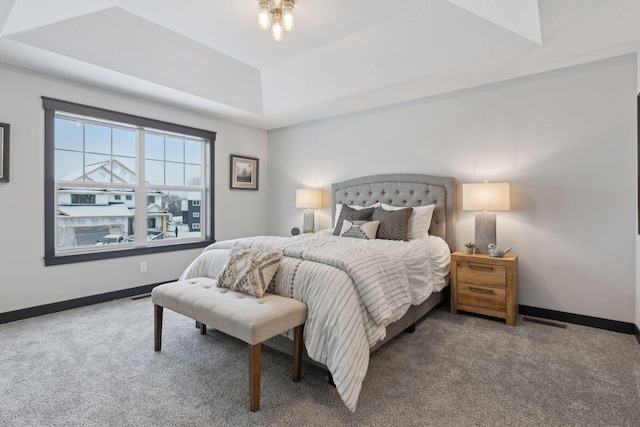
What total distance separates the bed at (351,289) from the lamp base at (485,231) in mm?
320

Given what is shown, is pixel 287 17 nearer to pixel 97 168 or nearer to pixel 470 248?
pixel 470 248

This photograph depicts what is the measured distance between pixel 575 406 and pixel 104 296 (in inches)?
167

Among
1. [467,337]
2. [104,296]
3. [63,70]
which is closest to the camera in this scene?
[467,337]

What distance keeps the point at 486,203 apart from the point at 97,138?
422cm

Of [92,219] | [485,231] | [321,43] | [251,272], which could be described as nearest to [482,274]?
[485,231]

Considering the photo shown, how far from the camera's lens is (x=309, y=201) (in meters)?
4.70

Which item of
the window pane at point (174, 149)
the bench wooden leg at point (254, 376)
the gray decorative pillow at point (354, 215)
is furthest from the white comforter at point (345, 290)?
the window pane at point (174, 149)

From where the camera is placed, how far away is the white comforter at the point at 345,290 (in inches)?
72.7

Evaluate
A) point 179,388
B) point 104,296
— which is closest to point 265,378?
point 179,388

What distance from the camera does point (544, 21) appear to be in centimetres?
240

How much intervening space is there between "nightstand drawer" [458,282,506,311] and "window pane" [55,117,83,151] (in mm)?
4284

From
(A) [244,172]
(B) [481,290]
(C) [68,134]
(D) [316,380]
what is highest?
(C) [68,134]

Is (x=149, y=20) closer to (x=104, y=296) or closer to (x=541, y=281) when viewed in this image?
(x=104, y=296)

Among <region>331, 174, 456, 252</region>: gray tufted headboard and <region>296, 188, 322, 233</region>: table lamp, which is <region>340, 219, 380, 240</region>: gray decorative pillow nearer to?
<region>331, 174, 456, 252</region>: gray tufted headboard
